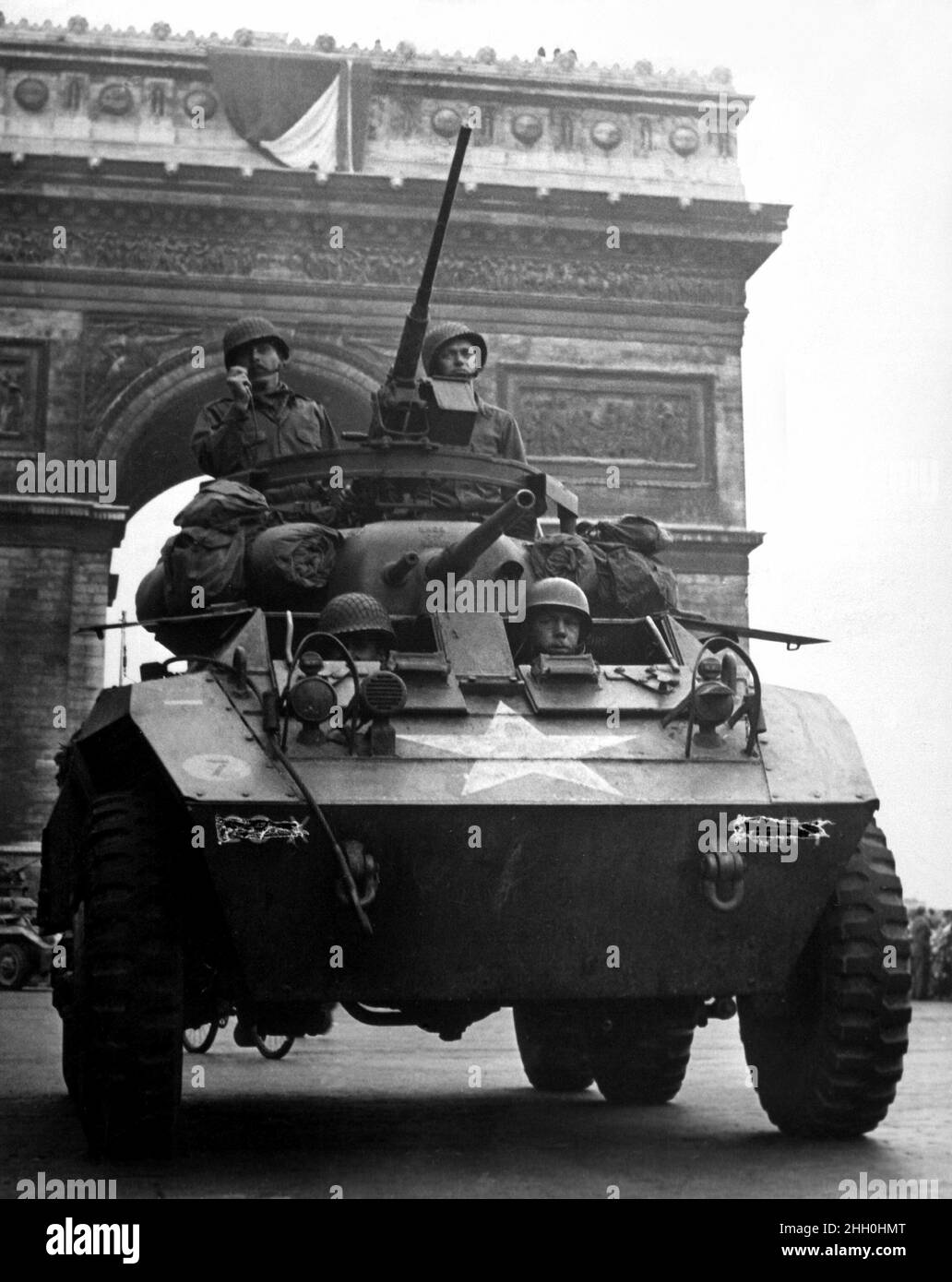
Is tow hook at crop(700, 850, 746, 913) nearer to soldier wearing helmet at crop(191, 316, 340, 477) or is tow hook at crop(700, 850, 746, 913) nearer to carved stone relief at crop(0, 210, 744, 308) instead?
soldier wearing helmet at crop(191, 316, 340, 477)

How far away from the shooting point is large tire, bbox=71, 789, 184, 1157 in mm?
6801

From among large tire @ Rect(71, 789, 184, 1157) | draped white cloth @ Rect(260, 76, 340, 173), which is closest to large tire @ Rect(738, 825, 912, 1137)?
large tire @ Rect(71, 789, 184, 1157)

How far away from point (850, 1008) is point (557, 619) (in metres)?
1.85

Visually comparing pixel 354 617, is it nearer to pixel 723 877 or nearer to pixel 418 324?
pixel 723 877

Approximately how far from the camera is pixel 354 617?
7688 mm

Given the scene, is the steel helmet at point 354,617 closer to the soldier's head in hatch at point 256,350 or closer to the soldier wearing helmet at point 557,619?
the soldier wearing helmet at point 557,619

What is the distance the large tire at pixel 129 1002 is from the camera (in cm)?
680

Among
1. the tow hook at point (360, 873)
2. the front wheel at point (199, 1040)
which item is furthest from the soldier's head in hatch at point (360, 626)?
the front wheel at point (199, 1040)

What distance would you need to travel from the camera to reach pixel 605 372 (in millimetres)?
26828
